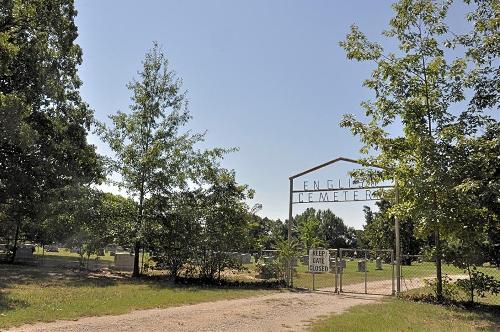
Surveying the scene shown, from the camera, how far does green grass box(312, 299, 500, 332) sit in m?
10.7

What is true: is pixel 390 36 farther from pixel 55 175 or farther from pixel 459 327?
pixel 55 175

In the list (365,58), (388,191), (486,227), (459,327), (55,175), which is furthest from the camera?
(55,175)

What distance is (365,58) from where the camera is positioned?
16.3m

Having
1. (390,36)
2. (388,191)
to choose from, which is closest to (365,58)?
(390,36)

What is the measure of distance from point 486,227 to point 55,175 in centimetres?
2137

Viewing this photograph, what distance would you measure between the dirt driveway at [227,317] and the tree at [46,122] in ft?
43.4

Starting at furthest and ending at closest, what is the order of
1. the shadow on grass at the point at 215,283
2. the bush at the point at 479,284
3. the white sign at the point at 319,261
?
the white sign at the point at 319,261 → the shadow on grass at the point at 215,283 → the bush at the point at 479,284

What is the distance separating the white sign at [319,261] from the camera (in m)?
19.8

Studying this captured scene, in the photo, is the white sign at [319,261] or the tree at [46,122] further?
the tree at [46,122]

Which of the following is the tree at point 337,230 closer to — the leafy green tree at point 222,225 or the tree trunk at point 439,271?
the leafy green tree at point 222,225

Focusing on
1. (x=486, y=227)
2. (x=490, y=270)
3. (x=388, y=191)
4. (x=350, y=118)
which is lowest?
(x=490, y=270)

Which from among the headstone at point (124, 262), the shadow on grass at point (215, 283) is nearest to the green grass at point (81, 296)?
the shadow on grass at point (215, 283)

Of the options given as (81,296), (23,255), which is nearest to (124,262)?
(23,255)

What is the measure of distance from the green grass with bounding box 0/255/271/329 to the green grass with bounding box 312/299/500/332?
4.74 metres
